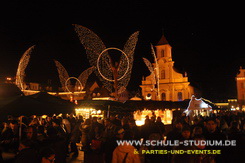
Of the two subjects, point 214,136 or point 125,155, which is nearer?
point 125,155

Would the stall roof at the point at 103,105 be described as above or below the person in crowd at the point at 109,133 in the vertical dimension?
above

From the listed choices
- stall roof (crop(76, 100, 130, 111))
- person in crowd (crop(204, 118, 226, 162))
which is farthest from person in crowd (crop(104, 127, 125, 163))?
stall roof (crop(76, 100, 130, 111))

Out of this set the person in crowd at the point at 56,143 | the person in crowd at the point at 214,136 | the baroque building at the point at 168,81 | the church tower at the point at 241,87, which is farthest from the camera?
the baroque building at the point at 168,81

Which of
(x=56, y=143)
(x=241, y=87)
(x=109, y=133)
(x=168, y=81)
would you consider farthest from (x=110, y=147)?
(x=241, y=87)

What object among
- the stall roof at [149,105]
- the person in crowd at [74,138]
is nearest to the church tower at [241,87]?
the stall roof at [149,105]

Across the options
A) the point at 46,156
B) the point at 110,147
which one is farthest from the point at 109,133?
the point at 46,156

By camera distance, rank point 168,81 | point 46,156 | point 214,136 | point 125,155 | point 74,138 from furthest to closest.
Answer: point 168,81 → point 74,138 → point 214,136 → point 125,155 → point 46,156

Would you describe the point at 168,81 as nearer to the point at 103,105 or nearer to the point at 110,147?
the point at 103,105

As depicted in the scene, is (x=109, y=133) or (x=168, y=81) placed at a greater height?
(x=168, y=81)

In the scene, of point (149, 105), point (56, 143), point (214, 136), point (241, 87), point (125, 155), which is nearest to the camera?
point (125, 155)

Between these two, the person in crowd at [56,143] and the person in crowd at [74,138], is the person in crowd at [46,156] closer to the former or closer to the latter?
the person in crowd at [56,143]

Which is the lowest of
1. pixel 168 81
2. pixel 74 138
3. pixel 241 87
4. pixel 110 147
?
pixel 74 138

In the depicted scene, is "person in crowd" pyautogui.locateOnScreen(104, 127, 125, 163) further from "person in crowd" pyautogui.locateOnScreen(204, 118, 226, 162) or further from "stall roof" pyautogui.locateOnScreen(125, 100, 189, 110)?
"stall roof" pyautogui.locateOnScreen(125, 100, 189, 110)

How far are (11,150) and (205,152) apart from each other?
587 cm
